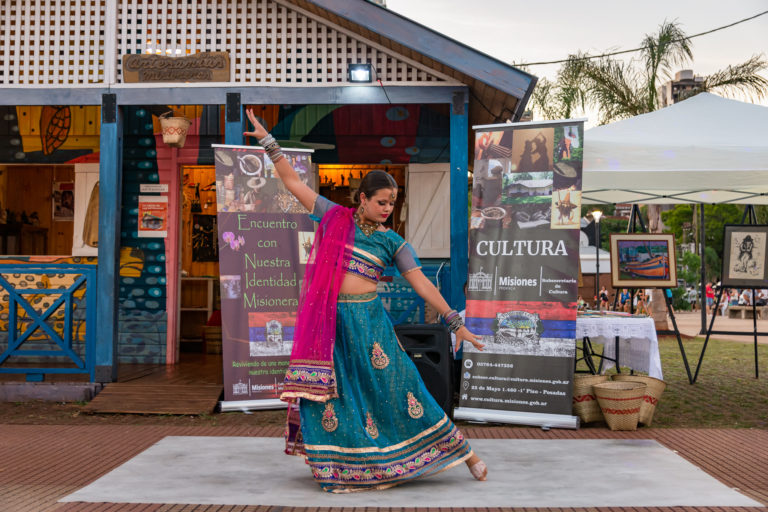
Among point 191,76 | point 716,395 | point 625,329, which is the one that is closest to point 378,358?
point 625,329

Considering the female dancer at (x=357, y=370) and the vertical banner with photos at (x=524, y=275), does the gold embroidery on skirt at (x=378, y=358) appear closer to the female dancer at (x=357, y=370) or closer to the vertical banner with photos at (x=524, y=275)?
the female dancer at (x=357, y=370)

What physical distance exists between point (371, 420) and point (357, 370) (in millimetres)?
275

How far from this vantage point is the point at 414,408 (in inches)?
170

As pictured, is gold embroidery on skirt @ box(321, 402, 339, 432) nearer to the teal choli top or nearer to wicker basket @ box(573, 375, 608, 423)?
the teal choli top

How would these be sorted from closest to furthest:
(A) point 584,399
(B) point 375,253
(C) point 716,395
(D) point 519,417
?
1. (B) point 375,253
2. (D) point 519,417
3. (A) point 584,399
4. (C) point 716,395

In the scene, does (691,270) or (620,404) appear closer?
(620,404)

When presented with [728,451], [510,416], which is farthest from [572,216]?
[728,451]

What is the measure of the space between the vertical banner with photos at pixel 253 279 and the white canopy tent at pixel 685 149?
287cm

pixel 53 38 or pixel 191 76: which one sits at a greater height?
pixel 53 38

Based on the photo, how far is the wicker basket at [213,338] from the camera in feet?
34.7

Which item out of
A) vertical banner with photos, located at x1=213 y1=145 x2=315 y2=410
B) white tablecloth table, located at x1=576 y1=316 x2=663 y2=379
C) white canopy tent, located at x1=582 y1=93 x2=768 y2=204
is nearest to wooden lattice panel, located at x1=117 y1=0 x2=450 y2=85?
vertical banner with photos, located at x1=213 y1=145 x2=315 y2=410

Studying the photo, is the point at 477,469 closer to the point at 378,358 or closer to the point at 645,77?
the point at 378,358

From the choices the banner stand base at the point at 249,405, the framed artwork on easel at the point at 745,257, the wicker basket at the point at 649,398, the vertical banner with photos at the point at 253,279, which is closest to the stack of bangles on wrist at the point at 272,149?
the vertical banner with photos at the point at 253,279

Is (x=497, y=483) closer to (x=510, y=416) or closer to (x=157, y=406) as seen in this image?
(x=510, y=416)
